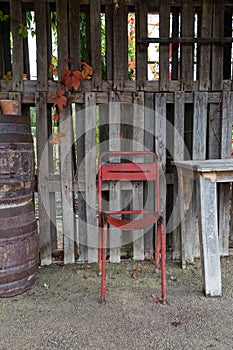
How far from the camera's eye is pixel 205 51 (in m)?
2.65

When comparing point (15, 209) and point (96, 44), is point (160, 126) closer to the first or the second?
point (96, 44)

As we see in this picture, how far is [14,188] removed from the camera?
6.96 feet

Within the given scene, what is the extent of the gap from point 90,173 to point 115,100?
66 centimetres

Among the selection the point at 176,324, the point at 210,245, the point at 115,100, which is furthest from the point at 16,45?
the point at 176,324

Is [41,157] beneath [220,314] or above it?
above

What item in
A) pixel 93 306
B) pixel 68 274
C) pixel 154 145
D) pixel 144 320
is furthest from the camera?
pixel 154 145

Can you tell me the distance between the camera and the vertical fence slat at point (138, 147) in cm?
262

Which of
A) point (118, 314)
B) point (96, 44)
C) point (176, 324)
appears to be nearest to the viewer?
point (176, 324)

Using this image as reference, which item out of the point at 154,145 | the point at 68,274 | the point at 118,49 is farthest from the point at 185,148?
the point at 68,274

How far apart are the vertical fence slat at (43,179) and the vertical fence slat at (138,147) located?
75 centimetres

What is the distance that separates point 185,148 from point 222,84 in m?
0.64

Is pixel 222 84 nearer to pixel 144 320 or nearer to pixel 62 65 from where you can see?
pixel 62 65

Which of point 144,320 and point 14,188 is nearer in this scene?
point 144,320

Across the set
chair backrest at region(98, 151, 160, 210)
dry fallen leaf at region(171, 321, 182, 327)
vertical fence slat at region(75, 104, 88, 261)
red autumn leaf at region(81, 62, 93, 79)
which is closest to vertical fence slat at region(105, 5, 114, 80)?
red autumn leaf at region(81, 62, 93, 79)
